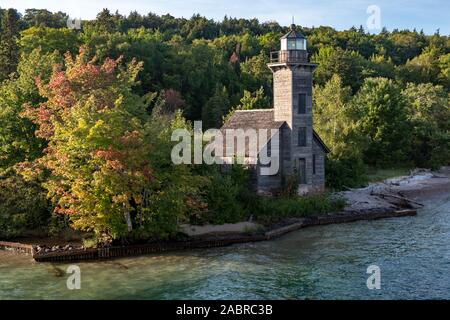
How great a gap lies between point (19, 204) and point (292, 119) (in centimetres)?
2094

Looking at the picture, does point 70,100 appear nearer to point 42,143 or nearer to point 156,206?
point 42,143

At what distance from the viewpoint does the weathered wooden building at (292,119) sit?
42.3m

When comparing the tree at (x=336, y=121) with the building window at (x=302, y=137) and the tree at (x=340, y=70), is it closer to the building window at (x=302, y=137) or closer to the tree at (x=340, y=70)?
the building window at (x=302, y=137)

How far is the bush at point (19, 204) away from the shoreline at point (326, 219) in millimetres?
1653

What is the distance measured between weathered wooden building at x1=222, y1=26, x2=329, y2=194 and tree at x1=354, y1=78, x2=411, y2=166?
2064cm

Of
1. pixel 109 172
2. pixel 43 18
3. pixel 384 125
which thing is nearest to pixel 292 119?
pixel 109 172

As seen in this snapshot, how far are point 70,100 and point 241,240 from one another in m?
13.5

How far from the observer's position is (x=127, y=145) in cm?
2988

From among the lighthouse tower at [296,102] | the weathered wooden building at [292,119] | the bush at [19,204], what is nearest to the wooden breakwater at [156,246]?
the bush at [19,204]

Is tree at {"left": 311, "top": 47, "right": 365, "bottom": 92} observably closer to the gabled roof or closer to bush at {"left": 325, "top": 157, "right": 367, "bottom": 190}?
bush at {"left": 325, "top": 157, "right": 367, "bottom": 190}

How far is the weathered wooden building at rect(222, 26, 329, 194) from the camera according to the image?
1665 inches
